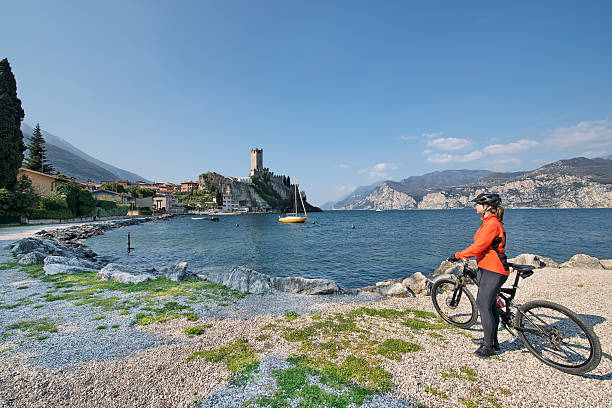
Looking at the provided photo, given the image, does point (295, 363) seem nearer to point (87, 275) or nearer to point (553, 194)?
point (87, 275)

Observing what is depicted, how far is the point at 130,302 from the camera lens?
8.32 metres

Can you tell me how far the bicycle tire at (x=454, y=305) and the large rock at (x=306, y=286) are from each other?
4200 mm

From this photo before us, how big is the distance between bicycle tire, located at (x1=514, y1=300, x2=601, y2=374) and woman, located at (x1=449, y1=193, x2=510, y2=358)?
58 cm

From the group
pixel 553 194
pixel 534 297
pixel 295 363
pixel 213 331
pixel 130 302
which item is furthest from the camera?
pixel 553 194

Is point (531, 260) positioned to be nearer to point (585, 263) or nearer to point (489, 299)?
point (585, 263)

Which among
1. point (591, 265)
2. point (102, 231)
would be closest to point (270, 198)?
point (102, 231)

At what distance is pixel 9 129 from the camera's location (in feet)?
110

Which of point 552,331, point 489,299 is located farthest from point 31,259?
point 552,331

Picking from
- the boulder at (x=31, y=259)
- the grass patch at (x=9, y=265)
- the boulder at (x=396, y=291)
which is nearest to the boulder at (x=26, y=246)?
the boulder at (x=31, y=259)

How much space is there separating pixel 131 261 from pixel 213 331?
61.3 feet

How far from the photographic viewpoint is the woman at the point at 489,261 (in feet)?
15.5

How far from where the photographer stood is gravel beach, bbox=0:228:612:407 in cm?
385

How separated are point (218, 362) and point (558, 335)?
6.44 m

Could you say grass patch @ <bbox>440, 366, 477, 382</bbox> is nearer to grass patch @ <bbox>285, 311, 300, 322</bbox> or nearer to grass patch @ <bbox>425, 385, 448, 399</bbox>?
grass patch @ <bbox>425, 385, 448, 399</bbox>
